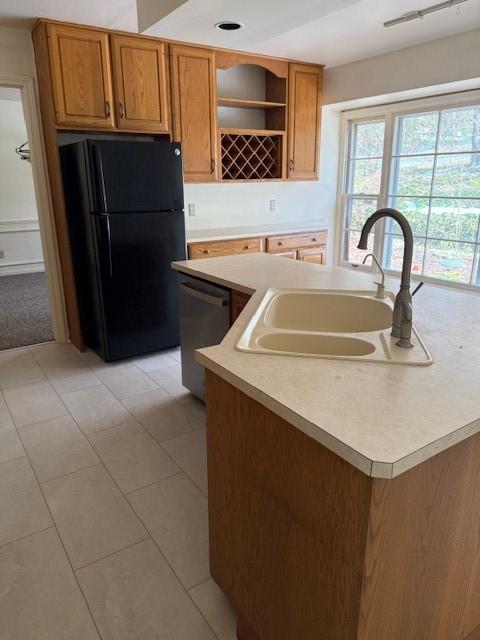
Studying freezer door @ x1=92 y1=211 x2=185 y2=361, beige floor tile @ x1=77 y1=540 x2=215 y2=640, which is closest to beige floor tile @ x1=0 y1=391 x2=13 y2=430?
freezer door @ x1=92 y1=211 x2=185 y2=361

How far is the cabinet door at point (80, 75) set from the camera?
117 inches

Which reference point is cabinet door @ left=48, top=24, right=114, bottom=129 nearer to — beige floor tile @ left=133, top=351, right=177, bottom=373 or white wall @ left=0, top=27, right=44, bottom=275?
beige floor tile @ left=133, top=351, right=177, bottom=373

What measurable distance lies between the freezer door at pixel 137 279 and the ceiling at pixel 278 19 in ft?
4.02

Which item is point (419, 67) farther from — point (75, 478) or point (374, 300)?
point (75, 478)

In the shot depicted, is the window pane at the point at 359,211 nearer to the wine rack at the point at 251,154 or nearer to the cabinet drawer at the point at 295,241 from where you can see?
the cabinet drawer at the point at 295,241

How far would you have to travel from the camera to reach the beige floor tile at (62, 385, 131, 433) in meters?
2.63

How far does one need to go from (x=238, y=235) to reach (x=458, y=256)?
1944 millimetres

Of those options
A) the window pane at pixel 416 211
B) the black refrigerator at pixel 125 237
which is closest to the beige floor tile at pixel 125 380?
the black refrigerator at pixel 125 237

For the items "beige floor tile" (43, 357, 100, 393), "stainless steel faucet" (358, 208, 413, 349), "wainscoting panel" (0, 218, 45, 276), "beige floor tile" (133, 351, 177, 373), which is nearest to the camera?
"stainless steel faucet" (358, 208, 413, 349)

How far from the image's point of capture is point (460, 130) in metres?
3.75

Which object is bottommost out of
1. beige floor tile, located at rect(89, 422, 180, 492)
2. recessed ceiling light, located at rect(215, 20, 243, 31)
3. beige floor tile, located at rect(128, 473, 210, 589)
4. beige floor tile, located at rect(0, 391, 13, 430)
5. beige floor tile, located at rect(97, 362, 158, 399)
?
beige floor tile, located at rect(128, 473, 210, 589)

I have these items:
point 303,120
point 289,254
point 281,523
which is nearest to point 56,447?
point 281,523

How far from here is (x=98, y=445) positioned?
7.92 ft

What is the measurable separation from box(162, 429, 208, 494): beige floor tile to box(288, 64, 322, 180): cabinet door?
2.93 metres
